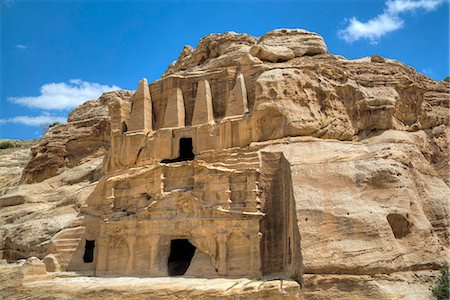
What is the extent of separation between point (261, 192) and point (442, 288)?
29.5ft

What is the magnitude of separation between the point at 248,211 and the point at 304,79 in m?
8.60

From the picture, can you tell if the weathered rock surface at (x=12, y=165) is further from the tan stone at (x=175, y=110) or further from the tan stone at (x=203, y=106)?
the tan stone at (x=203, y=106)

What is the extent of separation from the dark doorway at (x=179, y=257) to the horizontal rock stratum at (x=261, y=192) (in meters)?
0.09

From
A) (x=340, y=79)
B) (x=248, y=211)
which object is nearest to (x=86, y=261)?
(x=248, y=211)

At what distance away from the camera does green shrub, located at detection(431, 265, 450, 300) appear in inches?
604

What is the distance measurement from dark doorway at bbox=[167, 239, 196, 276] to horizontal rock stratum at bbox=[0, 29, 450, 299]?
0.09 meters

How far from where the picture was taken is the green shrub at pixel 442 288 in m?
15.4

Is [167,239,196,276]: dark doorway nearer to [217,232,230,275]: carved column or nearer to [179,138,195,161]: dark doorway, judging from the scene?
[217,232,230,275]: carved column

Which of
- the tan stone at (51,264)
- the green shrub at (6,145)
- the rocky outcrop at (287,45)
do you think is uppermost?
the green shrub at (6,145)

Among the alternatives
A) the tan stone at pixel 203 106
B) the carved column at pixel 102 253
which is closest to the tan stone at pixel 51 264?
the carved column at pixel 102 253

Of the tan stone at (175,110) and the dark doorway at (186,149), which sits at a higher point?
the tan stone at (175,110)

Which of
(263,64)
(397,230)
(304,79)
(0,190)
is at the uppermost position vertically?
(263,64)

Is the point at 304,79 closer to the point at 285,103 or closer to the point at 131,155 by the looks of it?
the point at 285,103

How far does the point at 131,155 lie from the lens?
92.2ft
